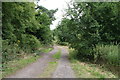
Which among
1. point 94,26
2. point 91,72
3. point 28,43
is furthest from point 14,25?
point 91,72

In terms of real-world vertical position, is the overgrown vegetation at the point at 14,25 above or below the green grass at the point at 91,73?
above

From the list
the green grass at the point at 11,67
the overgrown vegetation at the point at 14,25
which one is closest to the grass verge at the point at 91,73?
the green grass at the point at 11,67

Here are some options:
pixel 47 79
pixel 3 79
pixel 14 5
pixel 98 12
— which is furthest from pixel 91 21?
pixel 3 79

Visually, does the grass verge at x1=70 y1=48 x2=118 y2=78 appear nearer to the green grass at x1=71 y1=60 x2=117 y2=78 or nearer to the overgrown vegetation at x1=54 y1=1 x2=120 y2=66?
the green grass at x1=71 y1=60 x2=117 y2=78

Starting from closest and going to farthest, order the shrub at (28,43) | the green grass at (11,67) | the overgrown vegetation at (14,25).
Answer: the green grass at (11,67), the overgrown vegetation at (14,25), the shrub at (28,43)

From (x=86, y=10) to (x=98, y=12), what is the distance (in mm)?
1075

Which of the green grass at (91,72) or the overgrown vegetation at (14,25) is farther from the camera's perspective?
the overgrown vegetation at (14,25)

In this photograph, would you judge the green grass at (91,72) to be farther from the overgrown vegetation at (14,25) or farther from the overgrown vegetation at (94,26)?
the overgrown vegetation at (14,25)

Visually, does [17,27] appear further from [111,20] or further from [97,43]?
[111,20]

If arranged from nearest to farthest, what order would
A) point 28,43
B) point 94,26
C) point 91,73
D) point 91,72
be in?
point 91,73 → point 91,72 → point 94,26 → point 28,43

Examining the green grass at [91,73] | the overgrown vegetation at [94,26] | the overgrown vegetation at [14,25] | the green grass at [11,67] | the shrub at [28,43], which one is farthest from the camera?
the shrub at [28,43]

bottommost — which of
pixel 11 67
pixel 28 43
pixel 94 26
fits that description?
pixel 11 67

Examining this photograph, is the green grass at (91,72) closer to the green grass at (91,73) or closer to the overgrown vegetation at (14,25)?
the green grass at (91,73)

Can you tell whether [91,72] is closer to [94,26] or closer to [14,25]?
[94,26]
